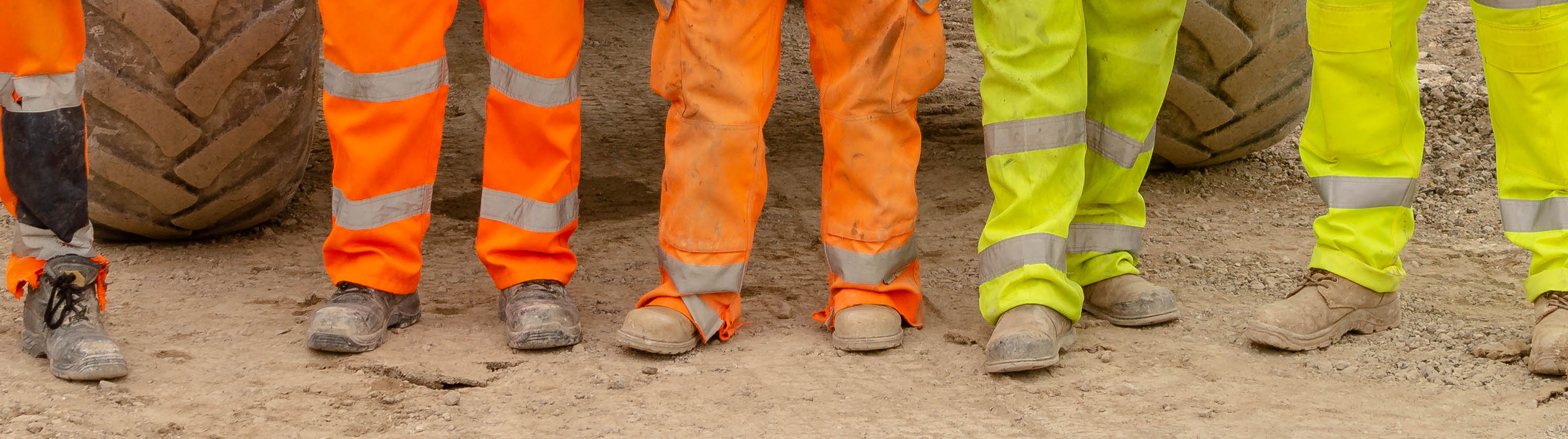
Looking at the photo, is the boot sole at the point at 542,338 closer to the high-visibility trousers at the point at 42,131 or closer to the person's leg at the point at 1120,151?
the high-visibility trousers at the point at 42,131

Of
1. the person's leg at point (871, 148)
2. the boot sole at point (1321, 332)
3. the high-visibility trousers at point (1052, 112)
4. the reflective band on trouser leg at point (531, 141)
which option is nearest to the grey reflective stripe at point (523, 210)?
the reflective band on trouser leg at point (531, 141)

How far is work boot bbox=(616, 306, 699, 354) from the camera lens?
7.25 feet

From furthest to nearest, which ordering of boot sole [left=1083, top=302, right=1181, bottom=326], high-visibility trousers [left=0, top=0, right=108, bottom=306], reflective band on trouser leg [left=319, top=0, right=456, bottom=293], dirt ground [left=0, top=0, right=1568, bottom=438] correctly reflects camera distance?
boot sole [left=1083, top=302, right=1181, bottom=326]
reflective band on trouser leg [left=319, top=0, right=456, bottom=293]
high-visibility trousers [left=0, top=0, right=108, bottom=306]
dirt ground [left=0, top=0, right=1568, bottom=438]

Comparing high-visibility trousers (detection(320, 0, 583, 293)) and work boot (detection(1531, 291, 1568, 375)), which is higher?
high-visibility trousers (detection(320, 0, 583, 293))

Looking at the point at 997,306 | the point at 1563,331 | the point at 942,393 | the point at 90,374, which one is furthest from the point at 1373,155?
the point at 90,374

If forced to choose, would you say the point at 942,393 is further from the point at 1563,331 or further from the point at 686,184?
the point at 1563,331

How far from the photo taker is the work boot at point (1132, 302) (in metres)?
2.35

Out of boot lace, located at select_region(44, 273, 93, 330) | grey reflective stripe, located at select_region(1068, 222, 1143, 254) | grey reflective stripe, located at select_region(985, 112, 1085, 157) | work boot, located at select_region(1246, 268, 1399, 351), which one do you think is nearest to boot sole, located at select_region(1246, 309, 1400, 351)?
work boot, located at select_region(1246, 268, 1399, 351)

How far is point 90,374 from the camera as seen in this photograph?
205 centimetres

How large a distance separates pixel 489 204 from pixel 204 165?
711mm

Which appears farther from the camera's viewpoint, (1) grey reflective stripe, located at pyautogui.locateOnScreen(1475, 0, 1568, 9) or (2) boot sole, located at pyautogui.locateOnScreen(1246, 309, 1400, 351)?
(2) boot sole, located at pyautogui.locateOnScreen(1246, 309, 1400, 351)

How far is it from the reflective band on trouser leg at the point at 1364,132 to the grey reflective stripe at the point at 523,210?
1.32 m

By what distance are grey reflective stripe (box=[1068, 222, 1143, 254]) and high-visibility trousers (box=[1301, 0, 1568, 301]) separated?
33cm

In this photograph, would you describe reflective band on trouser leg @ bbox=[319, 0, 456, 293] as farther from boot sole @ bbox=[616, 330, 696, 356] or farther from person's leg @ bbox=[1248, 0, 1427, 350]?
person's leg @ bbox=[1248, 0, 1427, 350]
